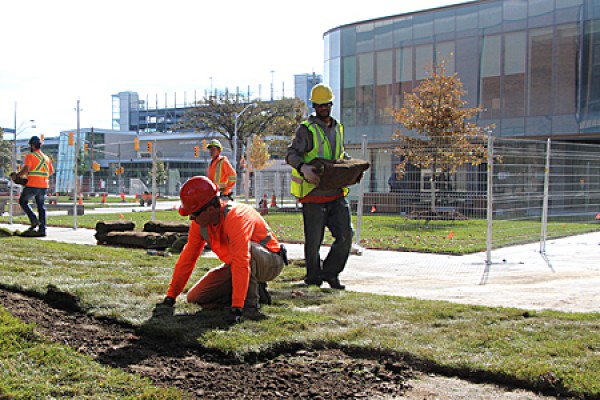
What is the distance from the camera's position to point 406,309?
6188 millimetres

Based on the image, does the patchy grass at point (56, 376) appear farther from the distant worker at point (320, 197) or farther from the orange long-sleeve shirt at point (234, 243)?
the distant worker at point (320, 197)

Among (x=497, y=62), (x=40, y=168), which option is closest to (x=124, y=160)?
(x=497, y=62)

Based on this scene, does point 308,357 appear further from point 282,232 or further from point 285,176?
point 285,176

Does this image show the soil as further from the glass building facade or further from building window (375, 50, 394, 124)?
building window (375, 50, 394, 124)

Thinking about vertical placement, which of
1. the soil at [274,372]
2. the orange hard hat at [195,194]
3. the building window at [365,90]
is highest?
the building window at [365,90]

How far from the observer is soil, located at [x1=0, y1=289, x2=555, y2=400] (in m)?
3.93

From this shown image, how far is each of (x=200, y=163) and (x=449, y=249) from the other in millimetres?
70536

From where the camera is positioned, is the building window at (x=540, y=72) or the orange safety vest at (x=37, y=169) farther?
the building window at (x=540, y=72)

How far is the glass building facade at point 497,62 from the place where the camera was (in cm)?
2847

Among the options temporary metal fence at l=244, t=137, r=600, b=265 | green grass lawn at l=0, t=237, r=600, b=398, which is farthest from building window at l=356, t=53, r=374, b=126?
green grass lawn at l=0, t=237, r=600, b=398

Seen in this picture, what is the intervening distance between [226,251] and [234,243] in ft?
1.26

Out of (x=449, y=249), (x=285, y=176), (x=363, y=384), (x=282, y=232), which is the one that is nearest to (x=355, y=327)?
(x=363, y=384)

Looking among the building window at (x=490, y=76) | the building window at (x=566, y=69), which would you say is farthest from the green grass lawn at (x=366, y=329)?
the building window at (x=490, y=76)

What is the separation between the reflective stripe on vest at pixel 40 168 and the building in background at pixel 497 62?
14704mm
